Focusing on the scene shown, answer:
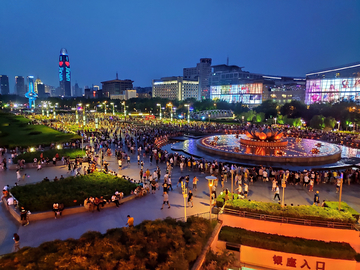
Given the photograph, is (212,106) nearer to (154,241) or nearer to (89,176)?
(89,176)

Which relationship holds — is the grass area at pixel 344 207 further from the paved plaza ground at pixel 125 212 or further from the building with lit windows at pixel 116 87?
the building with lit windows at pixel 116 87

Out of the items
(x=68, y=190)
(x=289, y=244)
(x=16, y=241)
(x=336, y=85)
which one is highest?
(x=336, y=85)

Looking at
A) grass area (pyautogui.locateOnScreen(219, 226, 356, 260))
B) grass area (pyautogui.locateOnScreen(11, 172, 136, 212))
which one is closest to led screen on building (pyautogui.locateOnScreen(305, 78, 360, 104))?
grass area (pyautogui.locateOnScreen(219, 226, 356, 260))

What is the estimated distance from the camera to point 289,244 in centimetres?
942

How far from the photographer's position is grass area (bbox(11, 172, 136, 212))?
1191 centimetres

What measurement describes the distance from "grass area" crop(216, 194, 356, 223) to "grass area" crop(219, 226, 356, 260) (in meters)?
0.98

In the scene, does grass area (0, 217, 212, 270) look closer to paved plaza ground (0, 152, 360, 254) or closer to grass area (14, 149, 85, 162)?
paved plaza ground (0, 152, 360, 254)

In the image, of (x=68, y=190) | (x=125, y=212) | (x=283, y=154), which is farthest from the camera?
(x=283, y=154)

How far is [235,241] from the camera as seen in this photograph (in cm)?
998

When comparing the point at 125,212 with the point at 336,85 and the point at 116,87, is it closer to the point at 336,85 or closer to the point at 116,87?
the point at 336,85

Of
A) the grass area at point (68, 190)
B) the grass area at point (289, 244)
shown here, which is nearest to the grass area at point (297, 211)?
the grass area at point (289, 244)

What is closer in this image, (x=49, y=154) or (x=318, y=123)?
(x=49, y=154)

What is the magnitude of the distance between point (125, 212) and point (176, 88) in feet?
455

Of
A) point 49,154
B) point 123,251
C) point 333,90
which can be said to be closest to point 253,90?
point 333,90
